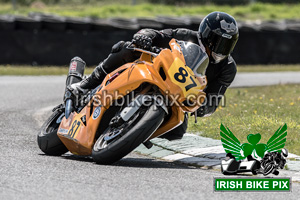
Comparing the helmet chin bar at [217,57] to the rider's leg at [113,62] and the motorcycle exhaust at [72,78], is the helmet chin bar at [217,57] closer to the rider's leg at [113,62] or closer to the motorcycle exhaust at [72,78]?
the rider's leg at [113,62]

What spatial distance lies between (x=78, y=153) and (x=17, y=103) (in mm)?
4476

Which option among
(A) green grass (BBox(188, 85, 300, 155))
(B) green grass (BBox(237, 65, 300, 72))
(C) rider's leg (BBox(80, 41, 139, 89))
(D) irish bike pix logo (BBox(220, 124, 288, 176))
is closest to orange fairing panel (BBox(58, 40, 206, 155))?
(C) rider's leg (BBox(80, 41, 139, 89))

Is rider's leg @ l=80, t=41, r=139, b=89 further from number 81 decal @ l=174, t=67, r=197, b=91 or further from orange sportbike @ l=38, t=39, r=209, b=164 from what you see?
number 81 decal @ l=174, t=67, r=197, b=91

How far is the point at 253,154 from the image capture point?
554cm

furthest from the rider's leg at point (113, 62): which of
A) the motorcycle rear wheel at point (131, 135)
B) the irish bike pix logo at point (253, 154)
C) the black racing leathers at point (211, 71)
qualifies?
the irish bike pix logo at point (253, 154)

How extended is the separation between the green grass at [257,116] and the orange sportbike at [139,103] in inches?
59.0

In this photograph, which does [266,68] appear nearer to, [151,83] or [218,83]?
[218,83]

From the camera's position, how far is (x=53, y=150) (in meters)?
6.68

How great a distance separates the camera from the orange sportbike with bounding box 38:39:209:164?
5.77 metres

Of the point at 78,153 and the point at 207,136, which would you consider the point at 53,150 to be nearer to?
the point at 78,153

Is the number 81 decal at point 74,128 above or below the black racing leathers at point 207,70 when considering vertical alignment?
below

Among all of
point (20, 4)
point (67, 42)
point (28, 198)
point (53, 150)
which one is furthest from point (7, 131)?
point (20, 4)

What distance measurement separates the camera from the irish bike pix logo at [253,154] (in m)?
5.51

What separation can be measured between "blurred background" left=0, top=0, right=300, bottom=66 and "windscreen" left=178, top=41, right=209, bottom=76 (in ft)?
34.0
